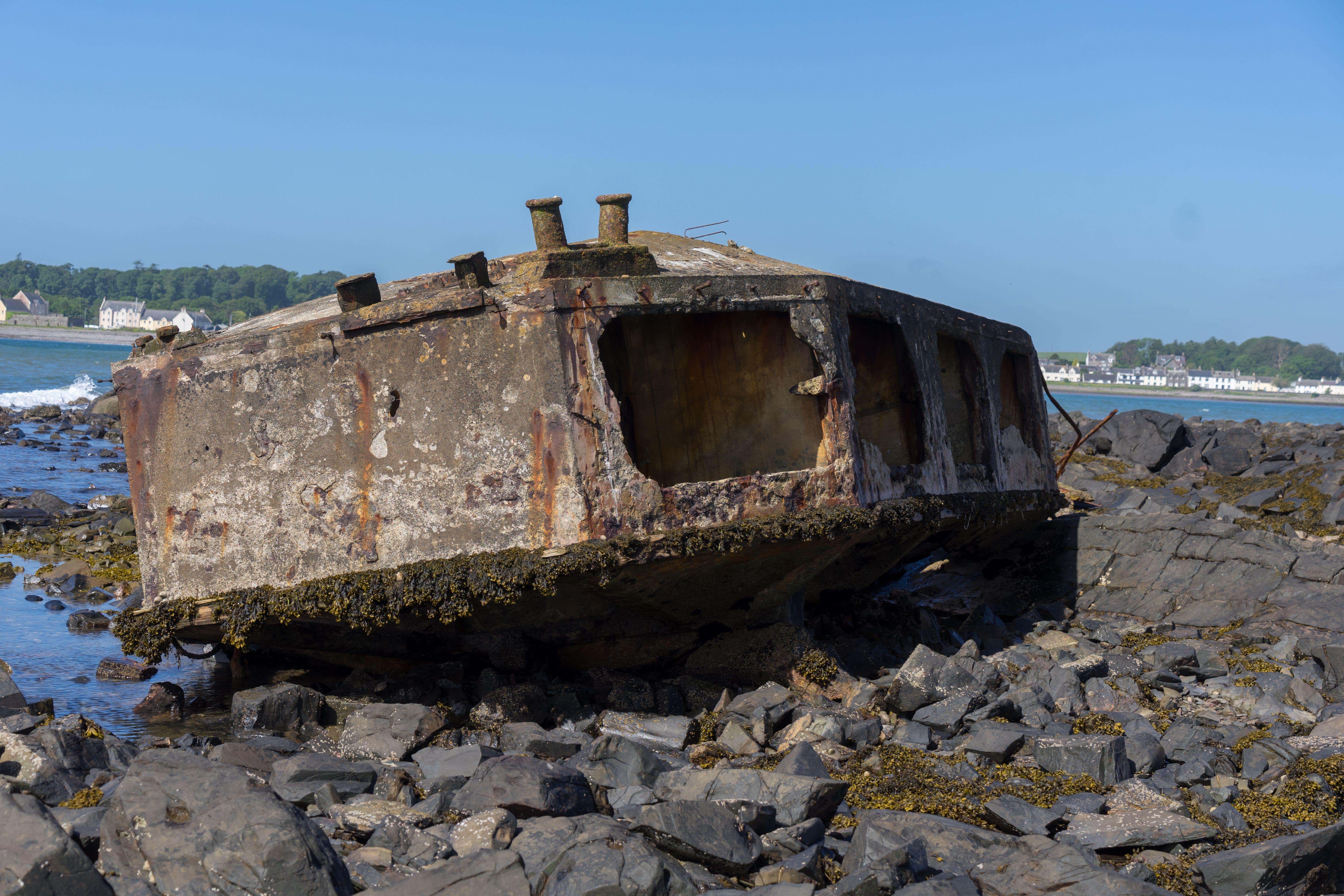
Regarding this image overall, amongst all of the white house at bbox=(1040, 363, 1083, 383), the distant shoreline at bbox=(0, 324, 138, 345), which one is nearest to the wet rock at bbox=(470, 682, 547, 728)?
the distant shoreline at bbox=(0, 324, 138, 345)

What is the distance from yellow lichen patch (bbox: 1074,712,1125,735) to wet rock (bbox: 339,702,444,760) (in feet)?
10.9

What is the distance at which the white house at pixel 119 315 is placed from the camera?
356ft

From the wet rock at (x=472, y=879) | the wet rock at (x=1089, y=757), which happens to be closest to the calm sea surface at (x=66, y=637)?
the wet rock at (x=472, y=879)

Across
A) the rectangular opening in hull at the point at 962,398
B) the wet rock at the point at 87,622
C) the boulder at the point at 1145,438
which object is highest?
the rectangular opening in hull at the point at 962,398

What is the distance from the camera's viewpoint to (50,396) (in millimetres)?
38562

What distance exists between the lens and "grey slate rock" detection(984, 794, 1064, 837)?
4.02 m

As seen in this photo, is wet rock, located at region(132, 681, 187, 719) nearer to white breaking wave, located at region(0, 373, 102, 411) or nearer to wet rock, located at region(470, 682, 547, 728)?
wet rock, located at region(470, 682, 547, 728)

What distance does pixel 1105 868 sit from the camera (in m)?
3.59

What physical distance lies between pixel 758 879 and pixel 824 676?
250 cm

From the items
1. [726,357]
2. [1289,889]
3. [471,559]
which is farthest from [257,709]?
[1289,889]

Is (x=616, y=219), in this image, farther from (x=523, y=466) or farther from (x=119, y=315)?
(x=119, y=315)

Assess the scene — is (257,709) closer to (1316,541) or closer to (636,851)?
(636,851)

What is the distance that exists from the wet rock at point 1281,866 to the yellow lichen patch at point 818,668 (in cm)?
249

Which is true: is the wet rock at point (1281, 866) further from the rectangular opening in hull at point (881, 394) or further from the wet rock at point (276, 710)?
the wet rock at point (276, 710)
